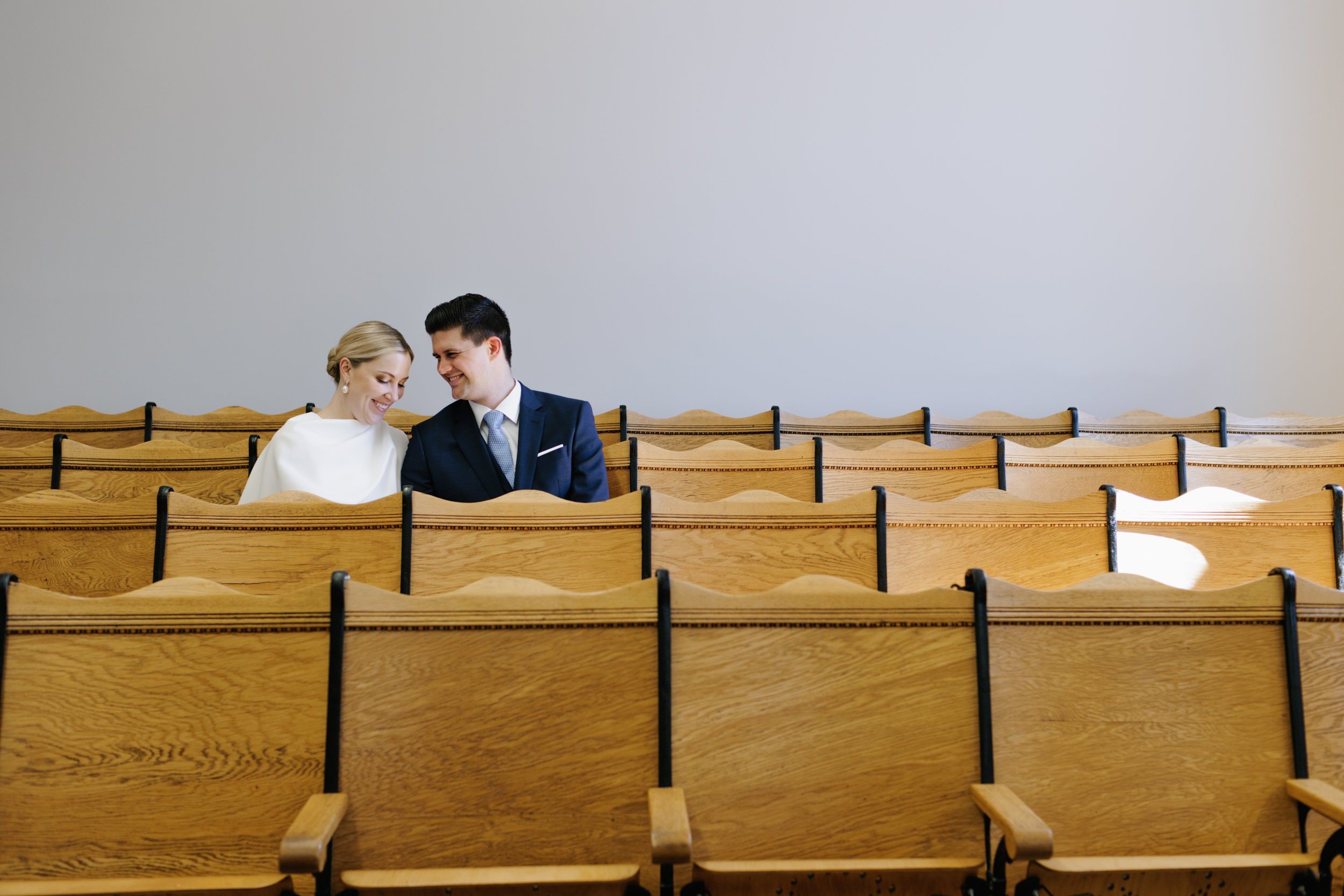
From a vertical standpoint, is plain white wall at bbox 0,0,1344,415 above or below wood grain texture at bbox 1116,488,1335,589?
above

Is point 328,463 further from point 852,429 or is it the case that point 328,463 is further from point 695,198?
point 695,198

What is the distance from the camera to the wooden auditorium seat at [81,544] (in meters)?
0.57

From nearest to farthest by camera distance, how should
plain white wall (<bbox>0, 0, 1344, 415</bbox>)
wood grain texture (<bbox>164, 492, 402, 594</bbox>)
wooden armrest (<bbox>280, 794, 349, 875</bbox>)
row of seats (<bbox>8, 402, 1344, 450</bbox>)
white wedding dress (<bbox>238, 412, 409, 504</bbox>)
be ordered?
wooden armrest (<bbox>280, 794, 349, 875</bbox>)
wood grain texture (<bbox>164, 492, 402, 594</bbox>)
white wedding dress (<bbox>238, 412, 409, 504</bbox>)
row of seats (<bbox>8, 402, 1344, 450</bbox>)
plain white wall (<bbox>0, 0, 1344, 415</bbox>)

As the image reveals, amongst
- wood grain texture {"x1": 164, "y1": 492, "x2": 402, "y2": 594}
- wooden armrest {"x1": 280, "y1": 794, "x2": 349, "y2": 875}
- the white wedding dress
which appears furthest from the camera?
the white wedding dress

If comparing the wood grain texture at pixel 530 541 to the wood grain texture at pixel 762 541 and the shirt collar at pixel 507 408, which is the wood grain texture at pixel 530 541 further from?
the shirt collar at pixel 507 408

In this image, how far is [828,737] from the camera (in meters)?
0.38

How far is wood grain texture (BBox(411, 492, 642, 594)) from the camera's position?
55 centimetres

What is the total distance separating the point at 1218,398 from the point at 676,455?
80 cm

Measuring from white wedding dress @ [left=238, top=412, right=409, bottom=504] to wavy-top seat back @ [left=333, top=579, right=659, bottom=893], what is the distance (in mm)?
306

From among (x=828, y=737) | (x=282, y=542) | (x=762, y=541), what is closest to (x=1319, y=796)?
A: (x=828, y=737)

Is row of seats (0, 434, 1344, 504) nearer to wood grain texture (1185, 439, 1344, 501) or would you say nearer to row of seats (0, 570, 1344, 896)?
wood grain texture (1185, 439, 1344, 501)

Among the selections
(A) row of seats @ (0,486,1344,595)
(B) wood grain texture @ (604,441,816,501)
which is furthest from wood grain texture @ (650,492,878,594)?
(B) wood grain texture @ (604,441,816,501)

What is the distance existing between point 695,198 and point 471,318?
518mm

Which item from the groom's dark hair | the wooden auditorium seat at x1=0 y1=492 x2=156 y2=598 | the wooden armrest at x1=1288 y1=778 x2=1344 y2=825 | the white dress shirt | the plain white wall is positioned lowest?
the wooden armrest at x1=1288 y1=778 x2=1344 y2=825
